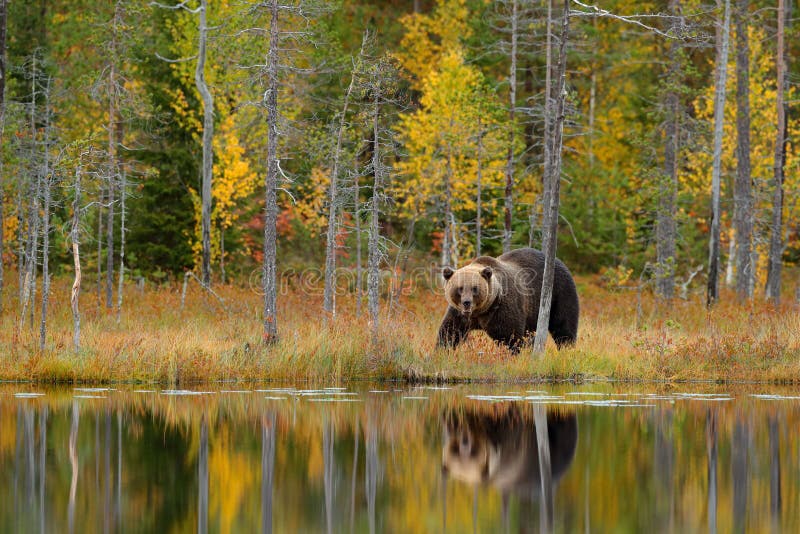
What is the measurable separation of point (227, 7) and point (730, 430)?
25.2m

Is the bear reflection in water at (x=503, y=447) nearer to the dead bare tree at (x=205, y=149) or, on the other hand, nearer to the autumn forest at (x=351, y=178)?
the autumn forest at (x=351, y=178)

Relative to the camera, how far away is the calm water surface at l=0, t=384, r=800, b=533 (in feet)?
26.0

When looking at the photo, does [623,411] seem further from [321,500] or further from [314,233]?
[314,233]

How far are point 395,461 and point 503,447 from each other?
1240 millimetres

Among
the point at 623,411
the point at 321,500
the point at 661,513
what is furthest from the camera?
the point at 623,411

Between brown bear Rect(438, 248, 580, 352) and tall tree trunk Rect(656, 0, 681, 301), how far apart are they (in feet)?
25.6

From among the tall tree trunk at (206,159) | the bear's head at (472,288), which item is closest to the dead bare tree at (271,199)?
the bear's head at (472,288)

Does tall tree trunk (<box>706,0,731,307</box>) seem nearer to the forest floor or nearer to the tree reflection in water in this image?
the forest floor

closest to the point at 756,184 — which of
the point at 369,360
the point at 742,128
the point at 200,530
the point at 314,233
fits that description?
the point at 742,128

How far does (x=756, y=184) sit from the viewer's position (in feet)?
110

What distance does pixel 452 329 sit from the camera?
17906mm

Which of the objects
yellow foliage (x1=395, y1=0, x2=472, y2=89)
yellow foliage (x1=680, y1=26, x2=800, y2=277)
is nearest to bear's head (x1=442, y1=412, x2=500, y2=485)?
yellow foliage (x1=680, y1=26, x2=800, y2=277)

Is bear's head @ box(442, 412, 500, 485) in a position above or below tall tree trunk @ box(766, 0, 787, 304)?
below

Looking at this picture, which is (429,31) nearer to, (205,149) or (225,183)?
(225,183)
